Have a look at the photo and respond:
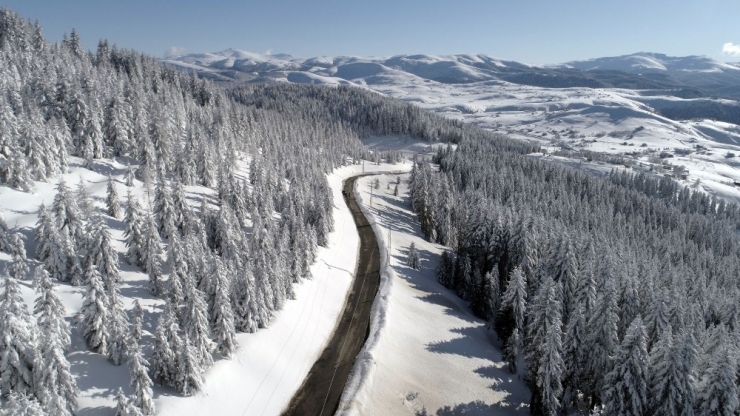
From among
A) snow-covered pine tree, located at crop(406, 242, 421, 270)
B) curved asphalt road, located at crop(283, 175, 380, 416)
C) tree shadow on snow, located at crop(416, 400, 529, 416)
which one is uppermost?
snow-covered pine tree, located at crop(406, 242, 421, 270)

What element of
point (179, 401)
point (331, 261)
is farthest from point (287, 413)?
Result: point (331, 261)

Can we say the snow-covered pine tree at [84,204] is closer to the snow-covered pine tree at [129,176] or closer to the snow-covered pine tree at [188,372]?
the snow-covered pine tree at [129,176]

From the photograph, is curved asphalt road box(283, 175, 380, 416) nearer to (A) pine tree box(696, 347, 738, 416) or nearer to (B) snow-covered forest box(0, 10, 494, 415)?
(B) snow-covered forest box(0, 10, 494, 415)

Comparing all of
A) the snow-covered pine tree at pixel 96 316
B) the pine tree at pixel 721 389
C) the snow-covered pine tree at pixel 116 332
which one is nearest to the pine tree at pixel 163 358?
the snow-covered pine tree at pixel 116 332

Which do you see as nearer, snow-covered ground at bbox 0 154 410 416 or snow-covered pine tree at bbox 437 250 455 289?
snow-covered ground at bbox 0 154 410 416

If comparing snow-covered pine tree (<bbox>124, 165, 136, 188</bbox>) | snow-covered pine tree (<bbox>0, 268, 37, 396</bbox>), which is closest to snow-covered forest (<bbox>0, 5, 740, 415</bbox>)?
snow-covered pine tree (<bbox>0, 268, 37, 396</bbox>)

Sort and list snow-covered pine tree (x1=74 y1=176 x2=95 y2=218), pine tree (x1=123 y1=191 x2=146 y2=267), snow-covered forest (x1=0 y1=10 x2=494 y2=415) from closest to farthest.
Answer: snow-covered forest (x1=0 y1=10 x2=494 y2=415) → pine tree (x1=123 y1=191 x2=146 y2=267) → snow-covered pine tree (x1=74 y1=176 x2=95 y2=218)

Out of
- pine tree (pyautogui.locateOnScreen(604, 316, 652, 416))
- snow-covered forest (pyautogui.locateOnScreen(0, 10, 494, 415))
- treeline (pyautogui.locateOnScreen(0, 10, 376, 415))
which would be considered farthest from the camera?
pine tree (pyautogui.locateOnScreen(604, 316, 652, 416))
